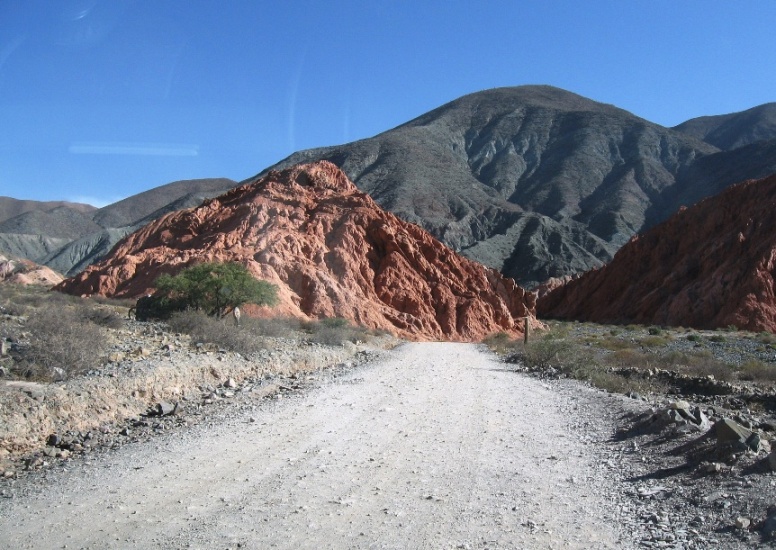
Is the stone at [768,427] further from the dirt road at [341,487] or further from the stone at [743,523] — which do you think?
the stone at [743,523]

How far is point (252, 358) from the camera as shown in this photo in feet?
50.2

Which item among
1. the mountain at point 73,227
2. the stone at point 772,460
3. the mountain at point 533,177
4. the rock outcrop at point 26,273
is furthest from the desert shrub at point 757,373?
the mountain at point 73,227

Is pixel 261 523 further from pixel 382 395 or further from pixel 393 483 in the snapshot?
pixel 382 395

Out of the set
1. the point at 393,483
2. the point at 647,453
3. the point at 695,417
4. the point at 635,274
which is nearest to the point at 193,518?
the point at 393,483

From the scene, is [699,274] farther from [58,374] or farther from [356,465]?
[58,374]

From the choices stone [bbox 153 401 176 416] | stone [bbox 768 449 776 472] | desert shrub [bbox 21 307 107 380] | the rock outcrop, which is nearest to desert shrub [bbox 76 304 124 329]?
desert shrub [bbox 21 307 107 380]

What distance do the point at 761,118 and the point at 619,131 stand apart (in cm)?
4725

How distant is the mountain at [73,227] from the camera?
336 feet

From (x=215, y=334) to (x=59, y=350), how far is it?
598 cm

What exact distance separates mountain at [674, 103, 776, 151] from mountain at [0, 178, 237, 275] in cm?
12113

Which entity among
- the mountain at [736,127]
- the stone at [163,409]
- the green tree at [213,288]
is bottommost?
the stone at [163,409]

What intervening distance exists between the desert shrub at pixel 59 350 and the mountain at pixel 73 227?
84880 mm

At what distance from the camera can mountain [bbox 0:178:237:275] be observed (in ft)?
336

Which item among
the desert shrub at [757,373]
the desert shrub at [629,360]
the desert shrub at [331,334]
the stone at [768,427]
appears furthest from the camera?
the desert shrub at [331,334]
